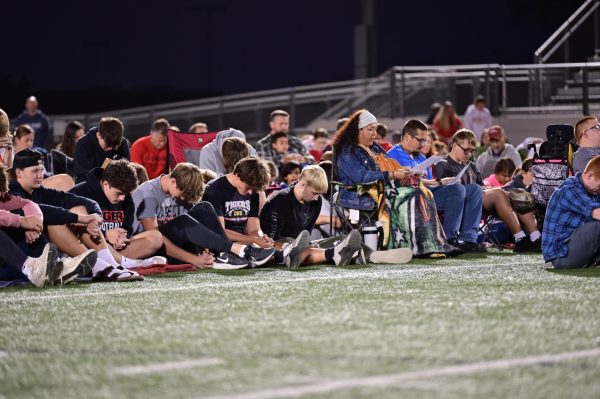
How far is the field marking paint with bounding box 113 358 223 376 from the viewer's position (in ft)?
18.1

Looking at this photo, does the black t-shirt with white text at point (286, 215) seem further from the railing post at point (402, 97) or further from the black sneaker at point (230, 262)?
the railing post at point (402, 97)

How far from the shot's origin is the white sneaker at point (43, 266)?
917 centimetres

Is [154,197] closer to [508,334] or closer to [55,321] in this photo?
[55,321]

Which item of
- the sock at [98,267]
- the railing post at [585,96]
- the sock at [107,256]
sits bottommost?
the sock at [98,267]

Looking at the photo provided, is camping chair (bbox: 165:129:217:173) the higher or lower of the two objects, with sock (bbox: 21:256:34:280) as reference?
higher

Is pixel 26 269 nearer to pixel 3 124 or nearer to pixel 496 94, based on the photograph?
pixel 3 124

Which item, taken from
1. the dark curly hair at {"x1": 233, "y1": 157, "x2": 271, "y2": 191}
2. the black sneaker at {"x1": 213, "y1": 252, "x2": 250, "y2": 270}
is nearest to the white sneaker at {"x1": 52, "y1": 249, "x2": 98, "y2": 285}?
the black sneaker at {"x1": 213, "y1": 252, "x2": 250, "y2": 270}

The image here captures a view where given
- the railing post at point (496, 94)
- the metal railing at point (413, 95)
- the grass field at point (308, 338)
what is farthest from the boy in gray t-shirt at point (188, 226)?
the railing post at point (496, 94)

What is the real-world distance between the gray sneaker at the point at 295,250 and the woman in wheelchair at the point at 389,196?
46.8 inches

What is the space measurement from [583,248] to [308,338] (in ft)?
14.1

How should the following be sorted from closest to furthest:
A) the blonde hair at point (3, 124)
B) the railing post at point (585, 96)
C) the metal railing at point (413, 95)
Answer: the blonde hair at point (3, 124) → the railing post at point (585, 96) → the metal railing at point (413, 95)

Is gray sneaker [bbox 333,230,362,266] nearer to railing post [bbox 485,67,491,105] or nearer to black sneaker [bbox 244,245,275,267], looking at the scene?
black sneaker [bbox 244,245,275,267]

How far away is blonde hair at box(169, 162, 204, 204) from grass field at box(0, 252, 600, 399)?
1144mm

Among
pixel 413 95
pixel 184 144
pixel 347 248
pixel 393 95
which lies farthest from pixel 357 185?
pixel 393 95
